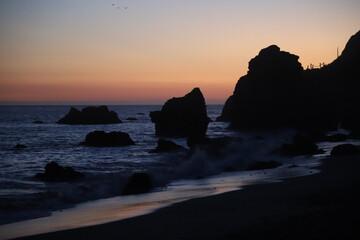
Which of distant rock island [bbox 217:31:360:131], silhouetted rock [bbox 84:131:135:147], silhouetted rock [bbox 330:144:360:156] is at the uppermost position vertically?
distant rock island [bbox 217:31:360:131]

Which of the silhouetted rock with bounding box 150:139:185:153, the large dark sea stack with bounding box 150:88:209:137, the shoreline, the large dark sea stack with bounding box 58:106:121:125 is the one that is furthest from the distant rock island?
the shoreline

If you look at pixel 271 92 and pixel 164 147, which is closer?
pixel 164 147

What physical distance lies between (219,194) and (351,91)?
83787 mm

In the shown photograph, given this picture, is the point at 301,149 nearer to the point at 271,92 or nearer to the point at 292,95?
the point at 292,95

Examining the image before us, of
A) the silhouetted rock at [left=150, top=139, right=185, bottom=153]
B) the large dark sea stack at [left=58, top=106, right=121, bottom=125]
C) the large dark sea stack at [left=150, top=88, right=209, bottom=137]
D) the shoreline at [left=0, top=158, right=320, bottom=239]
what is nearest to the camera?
the shoreline at [left=0, top=158, right=320, bottom=239]

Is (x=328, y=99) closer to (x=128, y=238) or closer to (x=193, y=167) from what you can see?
(x=193, y=167)

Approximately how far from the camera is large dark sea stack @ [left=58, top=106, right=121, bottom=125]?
12375 centimetres

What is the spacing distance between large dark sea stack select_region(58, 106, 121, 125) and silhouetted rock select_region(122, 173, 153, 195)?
345 feet

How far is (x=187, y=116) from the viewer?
72250 mm

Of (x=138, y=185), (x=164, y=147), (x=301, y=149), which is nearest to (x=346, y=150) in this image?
(x=301, y=149)

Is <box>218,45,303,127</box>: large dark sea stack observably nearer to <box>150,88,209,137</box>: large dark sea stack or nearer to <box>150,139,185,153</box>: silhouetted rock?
<box>150,88,209,137</box>: large dark sea stack

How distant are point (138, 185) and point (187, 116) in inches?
2027

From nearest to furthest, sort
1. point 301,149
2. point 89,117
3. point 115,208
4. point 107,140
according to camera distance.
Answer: point 115,208
point 301,149
point 107,140
point 89,117

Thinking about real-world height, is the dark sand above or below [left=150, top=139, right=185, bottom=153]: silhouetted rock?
above
